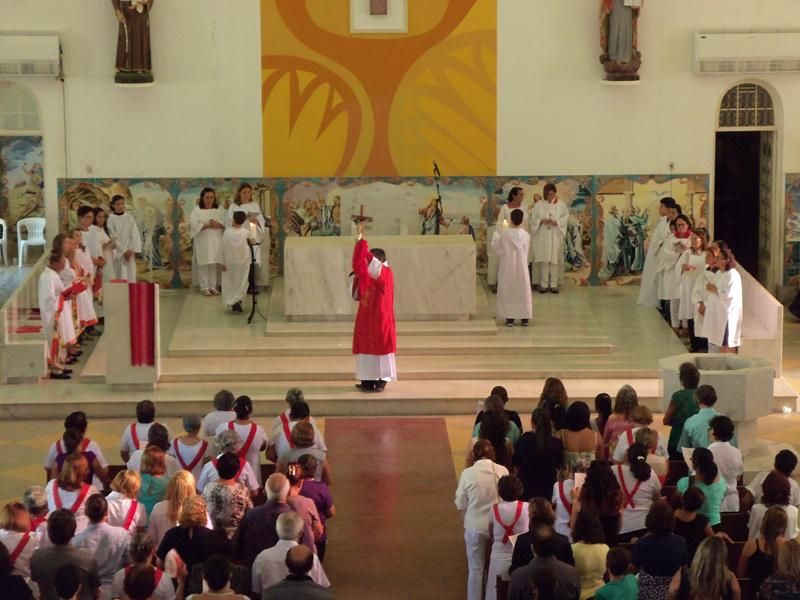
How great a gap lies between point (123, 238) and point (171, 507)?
34.9 feet

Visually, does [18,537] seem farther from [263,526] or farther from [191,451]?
[191,451]

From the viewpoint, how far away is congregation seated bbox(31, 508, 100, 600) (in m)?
9.37

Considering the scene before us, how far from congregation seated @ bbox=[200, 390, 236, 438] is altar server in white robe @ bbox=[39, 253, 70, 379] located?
5.40 meters

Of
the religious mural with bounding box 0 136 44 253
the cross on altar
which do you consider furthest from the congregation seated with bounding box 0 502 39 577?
the religious mural with bounding box 0 136 44 253

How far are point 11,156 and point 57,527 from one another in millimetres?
16335

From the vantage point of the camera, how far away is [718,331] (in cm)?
1744

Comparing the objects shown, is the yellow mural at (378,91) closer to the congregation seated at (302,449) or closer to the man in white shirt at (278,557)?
the congregation seated at (302,449)

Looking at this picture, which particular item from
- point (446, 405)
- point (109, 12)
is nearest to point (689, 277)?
point (446, 405)

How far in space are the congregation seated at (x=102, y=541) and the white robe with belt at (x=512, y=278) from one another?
973 centimetres

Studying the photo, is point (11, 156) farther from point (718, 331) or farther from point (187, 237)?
point (718, 331)

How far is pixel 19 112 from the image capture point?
2206 centimetres

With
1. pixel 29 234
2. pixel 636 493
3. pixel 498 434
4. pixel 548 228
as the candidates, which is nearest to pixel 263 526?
pixel 498 434

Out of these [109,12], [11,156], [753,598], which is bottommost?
[753,598]

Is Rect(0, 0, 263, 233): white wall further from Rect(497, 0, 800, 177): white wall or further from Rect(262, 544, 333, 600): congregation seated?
Rect(262, 544, 333, 600): congregation seated
